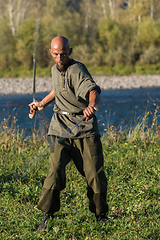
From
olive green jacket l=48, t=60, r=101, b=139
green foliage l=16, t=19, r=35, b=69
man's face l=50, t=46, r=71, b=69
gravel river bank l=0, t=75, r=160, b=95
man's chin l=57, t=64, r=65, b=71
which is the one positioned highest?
green foliage l=16, t=19, r=35, b=69

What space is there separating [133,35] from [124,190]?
112 feet

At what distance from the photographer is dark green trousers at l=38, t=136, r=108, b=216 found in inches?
114

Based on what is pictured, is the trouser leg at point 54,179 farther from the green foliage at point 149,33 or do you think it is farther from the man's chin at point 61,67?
the green foliage at point 149,33

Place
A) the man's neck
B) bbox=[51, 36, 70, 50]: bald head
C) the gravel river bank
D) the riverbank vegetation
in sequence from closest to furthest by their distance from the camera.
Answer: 1. bbox=[51, 36, 70, 50]: bald head
2. the man's neck
3. the gravel river bank
4. the riverbank vegetation

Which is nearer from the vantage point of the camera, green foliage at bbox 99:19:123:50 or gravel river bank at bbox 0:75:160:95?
gravel river bank at bbox 0:75:160:95

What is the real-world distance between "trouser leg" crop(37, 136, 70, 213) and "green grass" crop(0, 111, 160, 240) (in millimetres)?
200

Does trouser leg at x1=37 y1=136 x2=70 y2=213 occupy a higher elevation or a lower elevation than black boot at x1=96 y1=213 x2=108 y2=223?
higher

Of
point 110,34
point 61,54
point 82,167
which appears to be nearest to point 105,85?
point 110,34

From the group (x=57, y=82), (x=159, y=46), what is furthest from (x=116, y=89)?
(x=57, y=82)

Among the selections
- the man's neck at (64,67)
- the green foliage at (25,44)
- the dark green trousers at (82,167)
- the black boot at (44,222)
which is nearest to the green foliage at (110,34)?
the green foliage at (25,44)

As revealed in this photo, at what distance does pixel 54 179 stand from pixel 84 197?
0.79 metres

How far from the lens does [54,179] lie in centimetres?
290

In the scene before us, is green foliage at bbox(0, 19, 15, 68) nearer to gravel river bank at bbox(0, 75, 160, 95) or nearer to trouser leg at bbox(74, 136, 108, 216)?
gravel river bank at bbox(0, 75, 160, 95)

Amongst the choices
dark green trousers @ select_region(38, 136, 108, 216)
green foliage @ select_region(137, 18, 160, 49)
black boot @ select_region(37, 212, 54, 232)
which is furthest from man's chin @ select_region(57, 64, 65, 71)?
green foliage @ select_region(137, 18, 160, 49)
